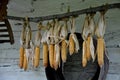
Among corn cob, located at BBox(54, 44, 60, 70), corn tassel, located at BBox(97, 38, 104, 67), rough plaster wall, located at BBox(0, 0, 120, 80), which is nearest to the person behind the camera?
corn tassel, located at BBox(97, 38, 104, 67)

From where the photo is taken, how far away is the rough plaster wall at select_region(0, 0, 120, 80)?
147cm

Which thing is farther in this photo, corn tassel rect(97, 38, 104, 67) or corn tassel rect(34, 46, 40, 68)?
corn tassel rect(34, 46, 40, 68)

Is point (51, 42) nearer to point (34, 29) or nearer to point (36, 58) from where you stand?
point (36, 58)

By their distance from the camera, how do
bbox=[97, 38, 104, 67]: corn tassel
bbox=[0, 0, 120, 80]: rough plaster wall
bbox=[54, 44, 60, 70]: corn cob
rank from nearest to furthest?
bbox=[97, 38, 104, 67]: corn tassel, bbox=[54, 44, 60, 70]: corn cob, bbox=[0, 0, 120, 80]: rough plaster wall

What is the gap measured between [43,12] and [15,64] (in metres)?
0.33

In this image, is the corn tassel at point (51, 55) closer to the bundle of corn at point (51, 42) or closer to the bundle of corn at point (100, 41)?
the bundle of corn at point (51, 42)

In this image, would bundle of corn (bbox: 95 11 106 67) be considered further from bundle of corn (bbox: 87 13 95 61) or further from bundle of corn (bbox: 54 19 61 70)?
bundle of corn (bbox: 54 19 61 70)

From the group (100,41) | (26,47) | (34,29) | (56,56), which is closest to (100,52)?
(100,41)

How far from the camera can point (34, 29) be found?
5.61ft

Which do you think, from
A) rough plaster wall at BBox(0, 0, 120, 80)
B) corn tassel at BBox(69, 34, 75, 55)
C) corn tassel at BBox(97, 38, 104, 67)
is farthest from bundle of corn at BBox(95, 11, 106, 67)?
rough plaster wall at BBox(0, 0, 120, 80)

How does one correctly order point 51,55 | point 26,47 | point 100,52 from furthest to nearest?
point 26,47 → point 51,55 → point 100,52

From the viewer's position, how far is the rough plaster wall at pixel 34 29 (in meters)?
1.47

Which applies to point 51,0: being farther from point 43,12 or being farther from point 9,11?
point 9,11

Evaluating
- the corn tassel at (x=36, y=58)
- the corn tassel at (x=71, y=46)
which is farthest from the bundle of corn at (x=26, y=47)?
the corn tassel at (x=71, y=46)
